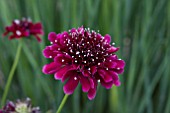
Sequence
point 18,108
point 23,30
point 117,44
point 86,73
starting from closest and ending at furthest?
point 86,73
point 18,108
point 23,30
point 117,44

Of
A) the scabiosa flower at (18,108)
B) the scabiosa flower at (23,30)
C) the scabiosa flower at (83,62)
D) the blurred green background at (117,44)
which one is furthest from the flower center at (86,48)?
the blurred green background at (117,44)

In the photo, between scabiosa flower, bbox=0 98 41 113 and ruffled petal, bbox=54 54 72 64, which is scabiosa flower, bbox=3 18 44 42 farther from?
ruffled petal, bbox=54 54 72 64

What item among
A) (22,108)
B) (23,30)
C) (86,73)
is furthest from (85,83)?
(23,30)

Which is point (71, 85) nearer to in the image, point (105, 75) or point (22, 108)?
point (105, 75)

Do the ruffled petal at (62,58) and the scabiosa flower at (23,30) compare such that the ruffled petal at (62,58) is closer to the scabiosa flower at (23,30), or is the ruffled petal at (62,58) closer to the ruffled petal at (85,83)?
the ruffled petal at (85,83)

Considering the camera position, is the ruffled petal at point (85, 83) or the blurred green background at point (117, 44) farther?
the blurred green background at point (117, 44)
